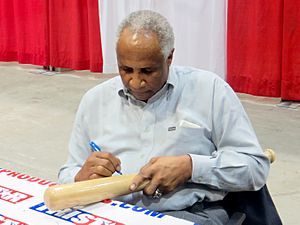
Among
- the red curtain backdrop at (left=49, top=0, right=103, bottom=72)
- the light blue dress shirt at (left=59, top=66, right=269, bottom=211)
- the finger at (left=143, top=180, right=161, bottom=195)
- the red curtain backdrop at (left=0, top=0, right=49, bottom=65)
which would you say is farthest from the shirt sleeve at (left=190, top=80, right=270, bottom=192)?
the red curtain backdrop at (left=0, top=0, right=49, bottom=65)

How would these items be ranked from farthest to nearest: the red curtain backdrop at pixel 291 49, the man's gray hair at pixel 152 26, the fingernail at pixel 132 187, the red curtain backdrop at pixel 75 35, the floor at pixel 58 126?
the red curtain backdrop at pixel 75 35 → the red curtain backdrop at pixel 291 49 → the floor at pixel 58 126 → the man's gray hair at pixel 152 26 → the fingernail at pixel 132 187

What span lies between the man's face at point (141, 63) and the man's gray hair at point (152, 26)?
0.01 m

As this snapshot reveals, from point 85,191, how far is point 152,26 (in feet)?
1.48

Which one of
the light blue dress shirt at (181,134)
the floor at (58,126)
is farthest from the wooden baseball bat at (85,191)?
the floor at (58,126)

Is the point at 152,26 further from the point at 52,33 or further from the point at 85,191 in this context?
the point at 52,33

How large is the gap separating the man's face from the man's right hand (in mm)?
210

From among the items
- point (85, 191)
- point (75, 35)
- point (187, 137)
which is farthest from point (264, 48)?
point (85, 191)

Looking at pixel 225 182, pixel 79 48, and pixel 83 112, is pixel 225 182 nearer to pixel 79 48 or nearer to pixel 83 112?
pixel 83 112

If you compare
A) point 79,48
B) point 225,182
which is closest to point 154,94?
point 225,182

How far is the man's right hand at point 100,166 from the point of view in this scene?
1.34 metres

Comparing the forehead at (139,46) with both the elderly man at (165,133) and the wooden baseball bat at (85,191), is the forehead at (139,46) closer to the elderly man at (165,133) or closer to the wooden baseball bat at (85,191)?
the elderly man at (165,133)

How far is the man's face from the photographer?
1385 mm

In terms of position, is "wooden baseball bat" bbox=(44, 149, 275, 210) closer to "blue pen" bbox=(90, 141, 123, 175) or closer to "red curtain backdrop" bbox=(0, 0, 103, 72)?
"blue pen" bbox=(90, 141, 123, 175)

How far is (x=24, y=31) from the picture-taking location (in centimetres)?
560
